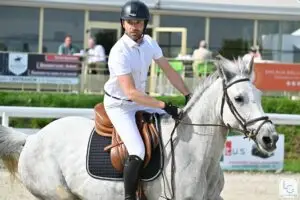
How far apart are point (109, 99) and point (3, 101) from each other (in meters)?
9.76

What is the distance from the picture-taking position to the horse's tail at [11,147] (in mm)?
6914

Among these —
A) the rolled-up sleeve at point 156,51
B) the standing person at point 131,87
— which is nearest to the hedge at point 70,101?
the rolled-up sleeve at point 156,51

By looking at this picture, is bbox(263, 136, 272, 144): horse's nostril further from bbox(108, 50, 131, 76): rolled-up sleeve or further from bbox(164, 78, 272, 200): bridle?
bbox(108, 50, 131, 76): rolled-up sleeve

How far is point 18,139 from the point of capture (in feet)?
22.8

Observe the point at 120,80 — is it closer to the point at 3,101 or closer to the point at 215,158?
the point at 215,158

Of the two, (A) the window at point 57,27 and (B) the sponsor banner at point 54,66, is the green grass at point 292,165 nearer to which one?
(B) the sponsor banner at point 54,66

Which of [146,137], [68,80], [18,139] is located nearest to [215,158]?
[146,137]

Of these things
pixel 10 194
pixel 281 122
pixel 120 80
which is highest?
pixel 120 80

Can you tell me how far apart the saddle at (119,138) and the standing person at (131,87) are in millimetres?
66

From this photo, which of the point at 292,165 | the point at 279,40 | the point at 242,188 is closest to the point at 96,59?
the point at 292,165

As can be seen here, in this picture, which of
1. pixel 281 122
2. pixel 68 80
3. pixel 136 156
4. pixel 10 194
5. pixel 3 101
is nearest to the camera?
pixel 136 156

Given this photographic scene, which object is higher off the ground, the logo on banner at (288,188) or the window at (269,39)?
the window at (269,39)

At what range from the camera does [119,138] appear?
611 centimetres

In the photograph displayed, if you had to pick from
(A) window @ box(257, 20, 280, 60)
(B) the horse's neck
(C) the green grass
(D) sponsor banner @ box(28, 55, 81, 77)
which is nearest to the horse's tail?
(B) the horse's neck
